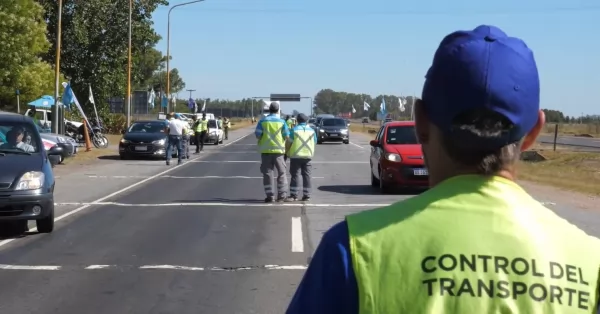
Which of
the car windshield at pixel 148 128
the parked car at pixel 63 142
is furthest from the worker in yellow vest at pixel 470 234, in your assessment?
the car windshield at pixel 148 128

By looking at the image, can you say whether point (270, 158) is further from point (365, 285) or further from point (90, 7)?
point (90, 7)

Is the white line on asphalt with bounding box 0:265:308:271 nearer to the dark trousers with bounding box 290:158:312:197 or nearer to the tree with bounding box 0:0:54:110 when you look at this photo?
the dark trousers with bounding box 290:158:312:197

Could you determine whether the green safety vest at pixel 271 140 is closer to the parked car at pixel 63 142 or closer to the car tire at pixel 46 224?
the car tire at pixel 46 224

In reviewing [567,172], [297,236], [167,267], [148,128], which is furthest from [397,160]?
[148,128]

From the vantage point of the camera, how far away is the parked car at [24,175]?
36.7ft

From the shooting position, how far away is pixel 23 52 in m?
36.7

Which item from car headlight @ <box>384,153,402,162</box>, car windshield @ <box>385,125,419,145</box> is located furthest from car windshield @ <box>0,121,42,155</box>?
car windshield @ <box>385,125,419,145</box>

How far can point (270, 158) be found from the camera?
15.7 m

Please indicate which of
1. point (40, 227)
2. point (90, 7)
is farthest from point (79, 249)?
point (90, 7)

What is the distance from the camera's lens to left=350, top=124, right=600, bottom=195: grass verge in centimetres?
2142


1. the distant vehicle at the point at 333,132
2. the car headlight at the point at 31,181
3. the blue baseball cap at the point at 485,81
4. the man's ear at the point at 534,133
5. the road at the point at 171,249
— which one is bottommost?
the distant vehicle at the point at 333,132

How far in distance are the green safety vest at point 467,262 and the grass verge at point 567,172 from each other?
1762 centimetres

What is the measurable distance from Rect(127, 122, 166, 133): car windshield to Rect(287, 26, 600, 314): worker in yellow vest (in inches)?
1247

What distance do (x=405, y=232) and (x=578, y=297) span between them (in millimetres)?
393
